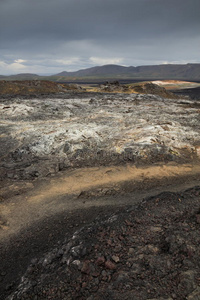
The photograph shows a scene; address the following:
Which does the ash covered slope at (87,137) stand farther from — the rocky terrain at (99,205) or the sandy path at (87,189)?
the sandy path at (87,189)

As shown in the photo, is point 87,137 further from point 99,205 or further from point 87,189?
point 99,205

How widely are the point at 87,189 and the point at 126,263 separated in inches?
290

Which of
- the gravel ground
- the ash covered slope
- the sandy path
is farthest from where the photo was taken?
the ash covered slope

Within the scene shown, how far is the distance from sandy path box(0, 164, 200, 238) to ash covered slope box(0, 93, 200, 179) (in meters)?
1.46

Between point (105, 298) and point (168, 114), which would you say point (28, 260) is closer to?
point (105, 298)

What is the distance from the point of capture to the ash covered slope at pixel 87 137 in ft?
55.0

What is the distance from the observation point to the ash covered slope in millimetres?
16750

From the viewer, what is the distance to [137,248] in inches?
251

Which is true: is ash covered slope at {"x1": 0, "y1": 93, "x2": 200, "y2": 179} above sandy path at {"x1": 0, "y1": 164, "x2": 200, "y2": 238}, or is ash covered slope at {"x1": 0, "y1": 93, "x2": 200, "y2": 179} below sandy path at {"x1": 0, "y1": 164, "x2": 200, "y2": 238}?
above

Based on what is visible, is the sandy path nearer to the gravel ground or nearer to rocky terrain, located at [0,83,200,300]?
rocky terrain, located at [0,83,200,300]

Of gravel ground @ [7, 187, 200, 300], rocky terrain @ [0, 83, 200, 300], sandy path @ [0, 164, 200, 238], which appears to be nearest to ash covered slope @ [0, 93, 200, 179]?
rocky terrain @ [0, 83, 200, 300]

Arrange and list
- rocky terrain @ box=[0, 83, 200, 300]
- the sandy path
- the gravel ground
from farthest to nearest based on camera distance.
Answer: the sandy path
rocky terrain @ box=[0, 83, 200, 300]
the gravel ground

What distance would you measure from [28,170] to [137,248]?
11.2 m

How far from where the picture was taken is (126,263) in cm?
586
